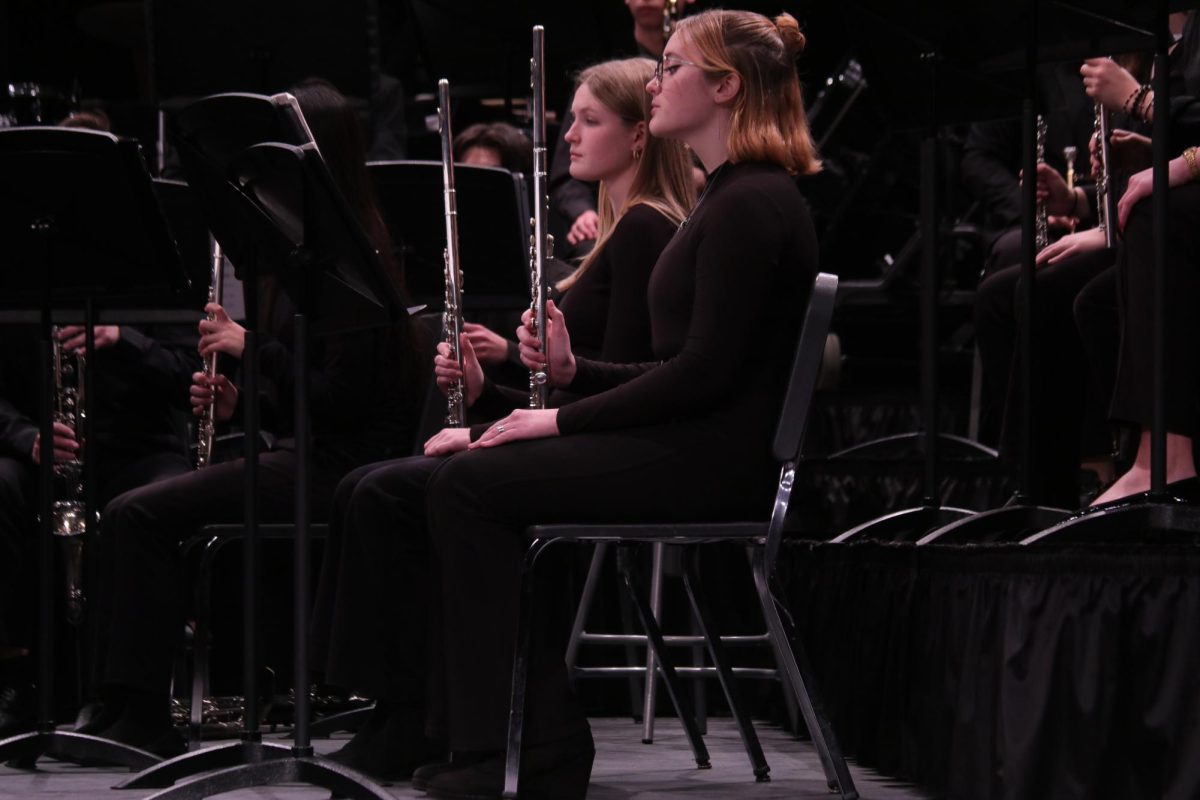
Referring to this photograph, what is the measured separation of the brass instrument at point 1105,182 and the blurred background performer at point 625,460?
0.94 m

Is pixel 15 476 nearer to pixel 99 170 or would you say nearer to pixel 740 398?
pixel 99 170

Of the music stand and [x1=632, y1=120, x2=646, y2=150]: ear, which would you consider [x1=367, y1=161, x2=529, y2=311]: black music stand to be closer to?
[x1=632, y1=120, x2=646, y2=150]: ear

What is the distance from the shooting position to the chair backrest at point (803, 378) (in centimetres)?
254

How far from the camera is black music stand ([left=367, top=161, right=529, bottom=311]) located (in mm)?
3449

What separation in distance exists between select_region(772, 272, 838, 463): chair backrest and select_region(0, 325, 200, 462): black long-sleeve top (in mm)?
2033

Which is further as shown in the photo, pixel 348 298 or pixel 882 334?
pixel 882 334

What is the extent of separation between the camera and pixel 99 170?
2842mm

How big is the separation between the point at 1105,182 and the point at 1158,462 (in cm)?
95

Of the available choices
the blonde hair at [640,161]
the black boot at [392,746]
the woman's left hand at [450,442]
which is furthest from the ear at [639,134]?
the black boot at [392,746]

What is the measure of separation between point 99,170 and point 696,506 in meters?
1.21

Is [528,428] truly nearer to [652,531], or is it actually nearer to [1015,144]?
[652,531]

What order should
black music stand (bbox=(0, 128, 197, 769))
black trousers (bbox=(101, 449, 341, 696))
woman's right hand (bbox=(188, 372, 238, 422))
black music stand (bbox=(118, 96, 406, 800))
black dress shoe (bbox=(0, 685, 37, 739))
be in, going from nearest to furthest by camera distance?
black music stand (bbox=(118, 96, 406, 800)) → black music stand (bbox=(0, 128, 197, 769)) → black trousers (bbox=(101, 449, 341, 696)) → woman's right hand (bbox=(188, 372, 238, 422)) → black dress shoe (bbox=(0, 685, 37, 739))

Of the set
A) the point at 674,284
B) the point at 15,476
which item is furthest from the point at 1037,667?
the point at 15,476

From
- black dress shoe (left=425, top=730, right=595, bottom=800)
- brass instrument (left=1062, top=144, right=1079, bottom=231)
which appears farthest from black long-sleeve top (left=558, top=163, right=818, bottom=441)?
brass instrument (left=1062, top=144, right=1079, bottom=231)
